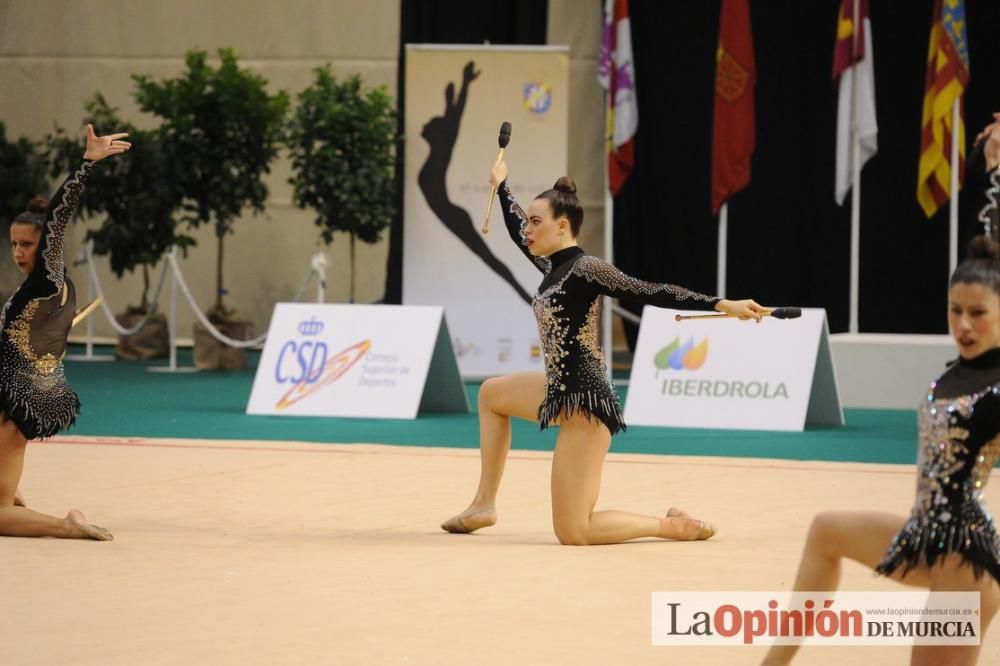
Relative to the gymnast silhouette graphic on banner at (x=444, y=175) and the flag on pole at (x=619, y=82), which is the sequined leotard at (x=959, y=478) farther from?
the flag on pole at (x=619, y=82)

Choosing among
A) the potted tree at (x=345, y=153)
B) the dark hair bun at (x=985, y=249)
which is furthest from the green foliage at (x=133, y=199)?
the dark hair bun at (x=985, y=249)

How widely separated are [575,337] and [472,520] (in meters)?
0.85

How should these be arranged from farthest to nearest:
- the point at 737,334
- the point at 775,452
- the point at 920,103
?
the point at 920,103
the point at 737,334
the point at 775,452

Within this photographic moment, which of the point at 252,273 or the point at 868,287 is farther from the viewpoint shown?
the point at 252,273

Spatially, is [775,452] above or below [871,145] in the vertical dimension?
below

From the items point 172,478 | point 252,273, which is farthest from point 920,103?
point 172,478

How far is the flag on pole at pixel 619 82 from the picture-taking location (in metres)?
12.4

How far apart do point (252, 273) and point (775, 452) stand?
853 cm

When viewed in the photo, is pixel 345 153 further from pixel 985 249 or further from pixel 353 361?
pixel 985 249

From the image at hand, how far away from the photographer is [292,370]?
34.4 ft

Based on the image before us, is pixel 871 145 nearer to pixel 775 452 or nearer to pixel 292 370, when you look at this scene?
pixel 775 452

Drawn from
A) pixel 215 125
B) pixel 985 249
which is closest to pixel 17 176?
pixel 215 125

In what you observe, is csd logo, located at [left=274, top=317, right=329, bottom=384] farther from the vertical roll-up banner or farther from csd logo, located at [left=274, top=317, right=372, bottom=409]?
the vertical roll-up banner

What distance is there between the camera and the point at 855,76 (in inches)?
464
